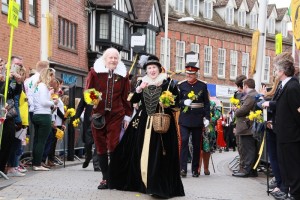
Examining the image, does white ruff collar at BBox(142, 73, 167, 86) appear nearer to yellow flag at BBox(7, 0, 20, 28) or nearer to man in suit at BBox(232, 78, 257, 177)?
yellow flag at BBox(7, 0, 20, 28)

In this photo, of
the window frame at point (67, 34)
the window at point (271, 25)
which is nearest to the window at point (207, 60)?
the window at point (271, 25)

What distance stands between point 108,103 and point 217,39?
43.2 meters

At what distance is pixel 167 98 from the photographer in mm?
9508

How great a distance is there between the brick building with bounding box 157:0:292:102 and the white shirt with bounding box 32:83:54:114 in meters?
33.2

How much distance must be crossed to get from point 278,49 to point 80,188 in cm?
1004

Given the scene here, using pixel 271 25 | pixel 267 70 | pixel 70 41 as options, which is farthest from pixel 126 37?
pixel 271 25

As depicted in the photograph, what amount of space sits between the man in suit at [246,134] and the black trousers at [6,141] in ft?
15.1

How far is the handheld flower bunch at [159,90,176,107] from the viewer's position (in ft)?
31.2

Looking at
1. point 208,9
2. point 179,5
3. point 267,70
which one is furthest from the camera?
point 267,70

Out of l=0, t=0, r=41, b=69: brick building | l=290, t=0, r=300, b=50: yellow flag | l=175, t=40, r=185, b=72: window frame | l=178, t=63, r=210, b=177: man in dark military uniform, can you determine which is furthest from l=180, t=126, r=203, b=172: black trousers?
l=175, t=40, r=185, b=72: window frame

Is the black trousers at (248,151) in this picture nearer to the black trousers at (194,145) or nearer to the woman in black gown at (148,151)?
the black trousers at (194,145)

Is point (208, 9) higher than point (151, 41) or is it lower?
higher

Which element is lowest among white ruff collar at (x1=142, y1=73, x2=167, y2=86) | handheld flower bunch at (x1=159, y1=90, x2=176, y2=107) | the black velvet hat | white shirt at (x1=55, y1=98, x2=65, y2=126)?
white shirt at (x1=55, y1=98, x2=65, y2=126)

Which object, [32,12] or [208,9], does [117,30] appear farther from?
[208,9]
